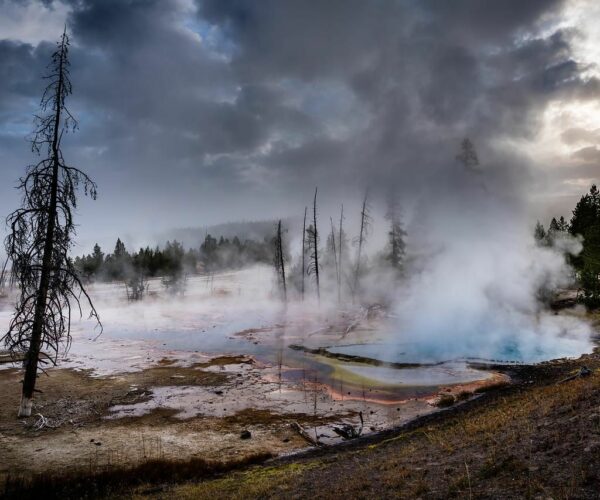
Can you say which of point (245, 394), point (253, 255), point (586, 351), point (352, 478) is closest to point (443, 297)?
A: point (586, 351)

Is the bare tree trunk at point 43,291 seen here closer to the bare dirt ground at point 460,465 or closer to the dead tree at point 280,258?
the bare dirt ground at point 460,465

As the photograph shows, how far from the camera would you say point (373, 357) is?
30359mm

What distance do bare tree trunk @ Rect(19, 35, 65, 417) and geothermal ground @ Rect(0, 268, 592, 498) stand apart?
129 centimetres

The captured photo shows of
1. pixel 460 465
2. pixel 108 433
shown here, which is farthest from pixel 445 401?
pixel 108 433

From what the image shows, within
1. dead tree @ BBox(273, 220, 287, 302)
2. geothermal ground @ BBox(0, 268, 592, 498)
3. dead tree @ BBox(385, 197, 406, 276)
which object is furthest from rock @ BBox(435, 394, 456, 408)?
dead tree @ BBox(385, 197, 406, 276)

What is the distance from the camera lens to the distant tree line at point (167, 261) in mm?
100875

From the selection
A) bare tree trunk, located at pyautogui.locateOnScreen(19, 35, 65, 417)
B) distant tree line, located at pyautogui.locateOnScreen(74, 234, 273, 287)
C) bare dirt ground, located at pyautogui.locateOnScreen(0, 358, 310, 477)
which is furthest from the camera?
distant tree line, located at pyautogui.locateOnScreen(74, 234, 273, 287)

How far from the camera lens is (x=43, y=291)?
16359 millimetres

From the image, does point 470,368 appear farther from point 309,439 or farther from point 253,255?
point 253,255

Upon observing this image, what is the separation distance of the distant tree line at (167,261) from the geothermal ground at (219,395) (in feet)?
174

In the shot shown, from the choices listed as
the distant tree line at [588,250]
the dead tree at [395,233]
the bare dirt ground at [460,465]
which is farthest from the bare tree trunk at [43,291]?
the dead tree at [395,233]

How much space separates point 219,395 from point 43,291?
1017 cm

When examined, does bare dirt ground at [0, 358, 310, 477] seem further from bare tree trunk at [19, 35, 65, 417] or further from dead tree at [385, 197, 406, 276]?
dead tree at [385, 197, 406, 276]

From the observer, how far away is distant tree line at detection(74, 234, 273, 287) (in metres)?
101
